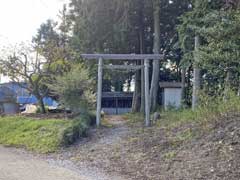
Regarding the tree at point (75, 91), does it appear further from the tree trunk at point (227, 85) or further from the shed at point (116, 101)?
the shed at point (116, 101)

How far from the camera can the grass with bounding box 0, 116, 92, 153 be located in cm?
1299

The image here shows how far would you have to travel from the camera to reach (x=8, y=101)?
24.8 meters

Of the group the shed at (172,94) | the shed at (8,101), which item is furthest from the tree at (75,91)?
the shed at (8,101)

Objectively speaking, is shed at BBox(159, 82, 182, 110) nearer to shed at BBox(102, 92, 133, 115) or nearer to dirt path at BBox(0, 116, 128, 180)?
shed at BBox(102, 92, 133, 115)

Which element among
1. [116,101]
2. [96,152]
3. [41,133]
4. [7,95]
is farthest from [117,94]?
[96,152]

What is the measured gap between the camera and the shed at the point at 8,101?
24625 mm

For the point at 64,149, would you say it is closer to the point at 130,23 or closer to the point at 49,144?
the point at 49,144

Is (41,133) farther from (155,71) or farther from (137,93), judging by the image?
(137,93)

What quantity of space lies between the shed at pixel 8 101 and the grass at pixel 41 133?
6856 millimetres

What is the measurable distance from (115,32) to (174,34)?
459cm

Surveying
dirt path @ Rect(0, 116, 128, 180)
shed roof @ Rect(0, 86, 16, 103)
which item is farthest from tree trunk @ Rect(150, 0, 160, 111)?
shed roof @ Rect(0, 86, 16, 103)

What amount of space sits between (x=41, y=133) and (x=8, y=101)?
35.8 feet

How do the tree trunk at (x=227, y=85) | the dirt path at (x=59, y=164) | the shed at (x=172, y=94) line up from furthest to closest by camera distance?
the shed at (x=172, y=94) → the tree trunk at (x=227, y=85) → the dirt path at (x=59, y=164)

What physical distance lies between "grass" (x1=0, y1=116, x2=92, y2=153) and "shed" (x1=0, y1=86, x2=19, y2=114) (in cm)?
686
